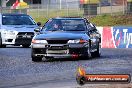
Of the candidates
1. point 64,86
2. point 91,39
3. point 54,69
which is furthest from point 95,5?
point 64,86

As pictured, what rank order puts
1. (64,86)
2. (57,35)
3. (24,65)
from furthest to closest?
(57,35), (24,65), (64,86)

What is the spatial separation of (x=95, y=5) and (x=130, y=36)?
27.0 m

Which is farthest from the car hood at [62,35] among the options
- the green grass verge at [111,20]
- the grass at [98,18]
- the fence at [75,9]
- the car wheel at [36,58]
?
the fence at [75,9]

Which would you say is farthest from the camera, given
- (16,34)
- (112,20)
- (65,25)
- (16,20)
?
(112,20)

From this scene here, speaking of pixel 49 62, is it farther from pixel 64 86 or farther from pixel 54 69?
pixel 64 86

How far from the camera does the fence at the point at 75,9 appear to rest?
54625 millimetres

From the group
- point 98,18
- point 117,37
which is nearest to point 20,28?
point 117,37

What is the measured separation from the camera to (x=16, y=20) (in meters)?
27.8

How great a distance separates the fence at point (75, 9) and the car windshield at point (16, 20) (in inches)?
1038

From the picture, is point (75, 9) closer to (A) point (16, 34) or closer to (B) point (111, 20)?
(B) point (111, 20)

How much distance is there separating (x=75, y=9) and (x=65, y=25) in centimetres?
3663

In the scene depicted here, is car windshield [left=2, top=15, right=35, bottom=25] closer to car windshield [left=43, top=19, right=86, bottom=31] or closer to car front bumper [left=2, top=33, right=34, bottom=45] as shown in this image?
car front bumper [left=2, top=33, right=34, bottom=45]

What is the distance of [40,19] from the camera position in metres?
56.2

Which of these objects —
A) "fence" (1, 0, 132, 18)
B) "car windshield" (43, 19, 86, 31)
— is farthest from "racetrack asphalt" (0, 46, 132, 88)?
"fence" (1, 0, 132, 18)
